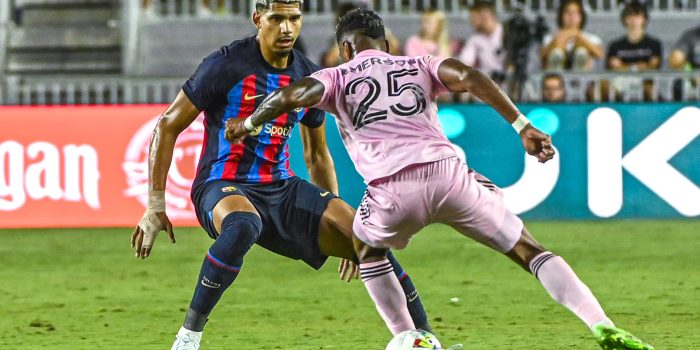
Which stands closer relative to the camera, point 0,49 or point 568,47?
point 568,47

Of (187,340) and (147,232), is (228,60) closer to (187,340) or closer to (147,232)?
(147,232)

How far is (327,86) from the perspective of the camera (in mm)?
6715

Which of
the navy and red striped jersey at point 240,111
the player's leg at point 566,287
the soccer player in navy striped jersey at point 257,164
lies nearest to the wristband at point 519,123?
the player's leg at point 566,287

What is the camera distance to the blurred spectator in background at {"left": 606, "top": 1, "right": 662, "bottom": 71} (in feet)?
54.9

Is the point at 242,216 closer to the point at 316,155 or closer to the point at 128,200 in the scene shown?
the point at 316,155

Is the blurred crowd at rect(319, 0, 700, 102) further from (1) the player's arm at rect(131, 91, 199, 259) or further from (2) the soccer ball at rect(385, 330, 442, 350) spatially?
(2) the soccer ball at rect(385, 330, 442, 350)

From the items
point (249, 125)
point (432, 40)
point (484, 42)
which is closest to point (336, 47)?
point (432, 40)

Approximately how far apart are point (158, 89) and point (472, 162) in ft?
13.6

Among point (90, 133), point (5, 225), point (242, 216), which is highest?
point (242, 216)

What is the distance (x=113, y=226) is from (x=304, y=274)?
A: 4074mm

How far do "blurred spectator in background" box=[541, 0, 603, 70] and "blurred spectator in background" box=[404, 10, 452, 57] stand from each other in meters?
1.22

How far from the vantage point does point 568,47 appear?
1712cm

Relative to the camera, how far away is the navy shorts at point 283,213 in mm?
7754

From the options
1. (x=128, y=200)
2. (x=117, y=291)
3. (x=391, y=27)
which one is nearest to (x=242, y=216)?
(x=117, y=291)
